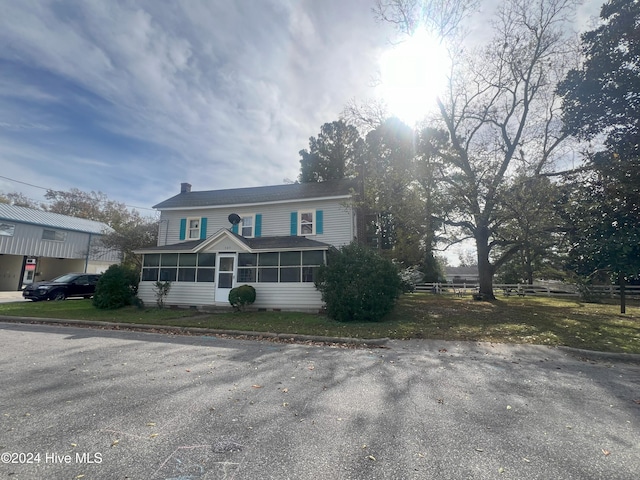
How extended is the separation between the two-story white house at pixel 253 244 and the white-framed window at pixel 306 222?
0.06m

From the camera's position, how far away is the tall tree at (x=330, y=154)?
36969 mm

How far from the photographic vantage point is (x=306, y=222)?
55.5 ft

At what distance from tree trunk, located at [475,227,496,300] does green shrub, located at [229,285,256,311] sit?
48.3 ft

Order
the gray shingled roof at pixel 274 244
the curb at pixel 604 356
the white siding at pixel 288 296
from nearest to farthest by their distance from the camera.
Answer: the curb at pixel 604 356
the white siding at pixel 288 296
the gray shingled roof at pixel 274 244

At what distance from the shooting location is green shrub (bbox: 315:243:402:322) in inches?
453

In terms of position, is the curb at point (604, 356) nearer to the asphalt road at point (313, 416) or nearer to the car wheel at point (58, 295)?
the asphalt road at point (313, 416)

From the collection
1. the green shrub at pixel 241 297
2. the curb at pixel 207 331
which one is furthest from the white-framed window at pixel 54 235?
the green shrub at pixel 241 297

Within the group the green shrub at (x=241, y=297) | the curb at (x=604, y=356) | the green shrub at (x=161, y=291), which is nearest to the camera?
the curb at (x=604, y=356)

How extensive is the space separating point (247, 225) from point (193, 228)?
11.6 ft

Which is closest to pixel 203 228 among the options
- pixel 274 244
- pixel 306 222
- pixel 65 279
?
pixel 274 244

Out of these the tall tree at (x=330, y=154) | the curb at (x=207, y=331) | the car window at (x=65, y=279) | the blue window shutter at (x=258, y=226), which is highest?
the tall tree at (x=330, y=154)

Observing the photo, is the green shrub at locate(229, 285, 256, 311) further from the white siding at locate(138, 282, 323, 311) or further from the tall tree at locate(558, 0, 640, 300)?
the tall tree at locate(558, 0, 640, 300)

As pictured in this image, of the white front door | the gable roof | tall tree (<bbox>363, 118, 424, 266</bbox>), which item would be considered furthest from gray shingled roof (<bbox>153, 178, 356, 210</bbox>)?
the white front door

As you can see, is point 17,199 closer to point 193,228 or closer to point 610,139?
point 193,228
